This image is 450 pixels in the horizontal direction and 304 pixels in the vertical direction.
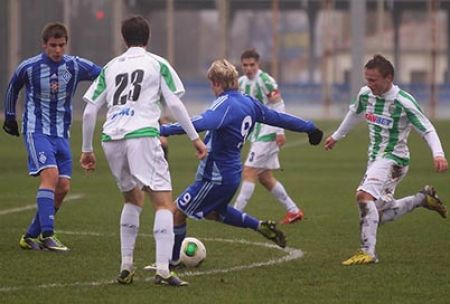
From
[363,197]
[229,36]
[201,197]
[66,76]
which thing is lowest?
[229,36]

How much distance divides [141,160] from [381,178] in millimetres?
2552

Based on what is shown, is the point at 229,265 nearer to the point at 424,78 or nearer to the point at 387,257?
the point at 387,257

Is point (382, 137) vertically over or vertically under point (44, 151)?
over

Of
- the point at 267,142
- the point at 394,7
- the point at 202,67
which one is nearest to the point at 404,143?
the point at 267,142

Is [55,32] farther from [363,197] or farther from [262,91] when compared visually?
[262,91]

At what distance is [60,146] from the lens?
1117 centimetres

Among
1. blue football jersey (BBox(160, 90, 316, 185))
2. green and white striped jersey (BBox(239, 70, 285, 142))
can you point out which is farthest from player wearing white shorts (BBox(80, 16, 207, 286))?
green and white striped jersey (BBox(239, 70, 285, 142))

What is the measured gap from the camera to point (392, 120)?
10.4m

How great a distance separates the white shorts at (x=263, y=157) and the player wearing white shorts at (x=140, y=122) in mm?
5794

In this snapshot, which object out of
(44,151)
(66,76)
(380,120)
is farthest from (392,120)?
(44,151)

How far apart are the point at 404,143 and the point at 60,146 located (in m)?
3.11

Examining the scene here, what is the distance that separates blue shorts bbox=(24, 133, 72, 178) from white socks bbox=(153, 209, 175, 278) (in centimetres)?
247

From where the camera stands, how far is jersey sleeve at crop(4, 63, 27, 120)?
36.2 feet

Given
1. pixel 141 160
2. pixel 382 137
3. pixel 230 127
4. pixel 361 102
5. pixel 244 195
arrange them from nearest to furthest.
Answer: pixel 141 160
pixel 230 127
pixel 382 137
pixel 361 102
pixel 244 195
